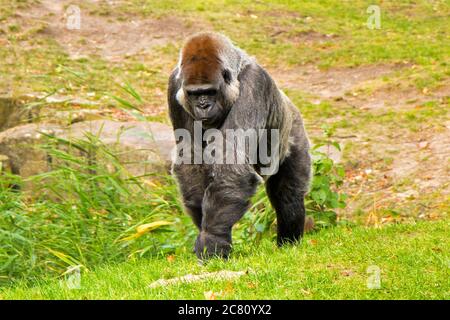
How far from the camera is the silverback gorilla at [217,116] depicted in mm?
5445

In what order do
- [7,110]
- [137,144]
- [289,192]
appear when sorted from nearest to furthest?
[289,192], [137,144], [7,110]

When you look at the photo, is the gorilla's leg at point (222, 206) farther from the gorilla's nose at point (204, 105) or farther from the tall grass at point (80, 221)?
the tall grass at point (80, 221)

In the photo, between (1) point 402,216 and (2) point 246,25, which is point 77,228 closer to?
(1) point 402,216

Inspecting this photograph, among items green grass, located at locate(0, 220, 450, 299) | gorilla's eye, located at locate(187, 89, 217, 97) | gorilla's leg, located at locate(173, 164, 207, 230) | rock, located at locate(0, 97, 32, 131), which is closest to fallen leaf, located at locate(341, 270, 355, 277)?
green grass, located at locate(0, 220, 450, 299)

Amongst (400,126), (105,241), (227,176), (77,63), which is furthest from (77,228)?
(77,63)

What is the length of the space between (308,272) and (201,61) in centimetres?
164

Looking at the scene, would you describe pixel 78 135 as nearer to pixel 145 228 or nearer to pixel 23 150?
pixel 23 150

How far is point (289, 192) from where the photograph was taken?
655cm

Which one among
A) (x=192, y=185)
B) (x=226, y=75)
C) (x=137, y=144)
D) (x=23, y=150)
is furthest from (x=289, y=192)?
(x=23, y=150)

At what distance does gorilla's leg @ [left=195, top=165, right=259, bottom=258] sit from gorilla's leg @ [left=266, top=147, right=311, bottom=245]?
109 cm

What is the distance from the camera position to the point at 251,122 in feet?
18.4

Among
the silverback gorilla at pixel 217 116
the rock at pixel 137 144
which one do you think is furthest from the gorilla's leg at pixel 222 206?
the rock at pixel 137 144

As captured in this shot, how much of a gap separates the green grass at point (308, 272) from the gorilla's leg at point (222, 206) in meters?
0.16
